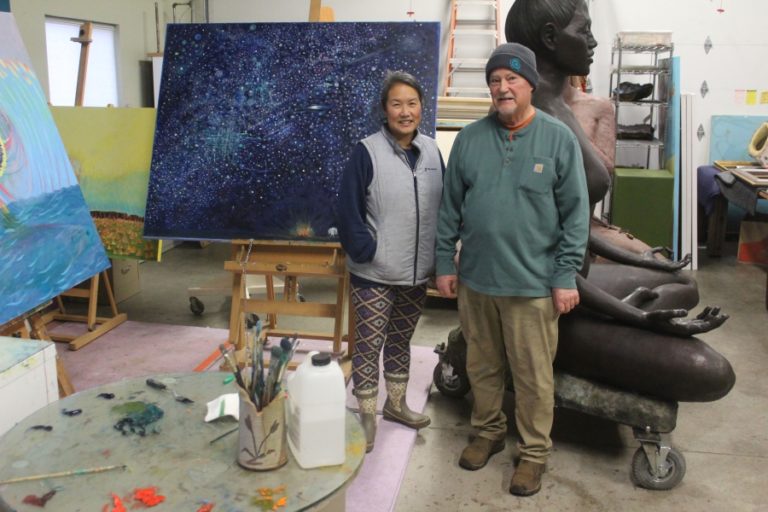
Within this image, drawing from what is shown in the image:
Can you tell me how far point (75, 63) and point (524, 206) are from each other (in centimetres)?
453

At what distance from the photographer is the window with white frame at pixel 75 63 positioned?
5.27 m

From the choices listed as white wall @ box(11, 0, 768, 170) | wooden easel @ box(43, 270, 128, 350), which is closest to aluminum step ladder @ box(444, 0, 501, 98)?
white wall @ box(11, 0, 768, 170)

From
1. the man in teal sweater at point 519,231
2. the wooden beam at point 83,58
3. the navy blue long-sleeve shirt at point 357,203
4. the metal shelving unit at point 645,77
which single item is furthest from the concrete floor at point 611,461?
the metal shelving unit at point 645,77

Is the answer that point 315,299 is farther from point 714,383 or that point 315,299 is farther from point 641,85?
point 641,85

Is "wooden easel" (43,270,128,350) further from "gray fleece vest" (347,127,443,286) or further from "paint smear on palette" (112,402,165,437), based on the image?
"paint smear on palette" (112,402,165,437)

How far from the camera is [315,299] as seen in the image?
468cm

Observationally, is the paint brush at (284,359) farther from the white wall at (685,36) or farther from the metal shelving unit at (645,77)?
the white wall at (685,36)

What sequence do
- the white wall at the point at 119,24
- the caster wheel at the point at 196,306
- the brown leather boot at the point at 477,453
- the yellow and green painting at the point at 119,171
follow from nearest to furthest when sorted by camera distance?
the brown leather boot at the point at 477,453, the yellow and green painting at the point at 119,171, the caster wheel at the point at 196,306, the white wall at the point at 119,24

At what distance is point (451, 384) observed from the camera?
10.2 ft

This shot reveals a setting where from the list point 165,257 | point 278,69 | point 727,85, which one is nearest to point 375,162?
point 278,69

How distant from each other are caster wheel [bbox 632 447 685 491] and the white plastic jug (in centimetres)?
146

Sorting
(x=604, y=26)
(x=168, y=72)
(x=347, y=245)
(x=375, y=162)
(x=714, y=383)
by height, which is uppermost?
(x=604, y=26)

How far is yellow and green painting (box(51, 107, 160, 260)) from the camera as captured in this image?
12.1ft

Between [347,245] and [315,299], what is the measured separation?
7.66 feet
